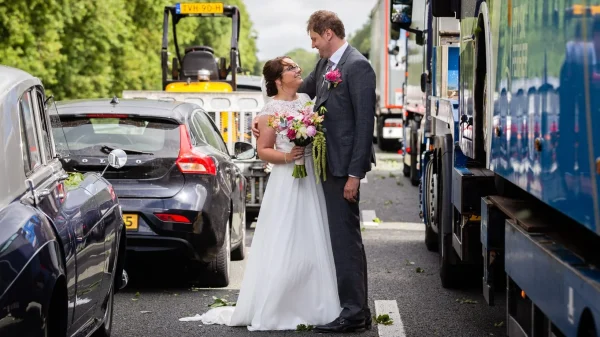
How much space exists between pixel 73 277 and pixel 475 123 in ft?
10.2

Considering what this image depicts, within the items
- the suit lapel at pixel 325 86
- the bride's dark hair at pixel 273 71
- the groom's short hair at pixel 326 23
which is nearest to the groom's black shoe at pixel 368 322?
the suit lapel at pixel 325 86

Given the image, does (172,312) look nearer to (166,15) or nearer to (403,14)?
(403,14)

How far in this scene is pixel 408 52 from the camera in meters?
23.2

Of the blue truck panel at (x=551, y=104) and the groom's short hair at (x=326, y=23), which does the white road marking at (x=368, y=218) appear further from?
the blue truck panel at (x=551, y=104)

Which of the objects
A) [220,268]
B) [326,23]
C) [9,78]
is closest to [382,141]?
[220,268]

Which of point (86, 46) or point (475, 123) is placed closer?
point (475, 123)

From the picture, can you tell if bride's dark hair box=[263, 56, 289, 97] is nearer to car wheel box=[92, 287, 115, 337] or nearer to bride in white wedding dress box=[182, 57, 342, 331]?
bride in white wedding dress box=[182, 57, 342, 331]

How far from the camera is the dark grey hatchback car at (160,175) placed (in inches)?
382

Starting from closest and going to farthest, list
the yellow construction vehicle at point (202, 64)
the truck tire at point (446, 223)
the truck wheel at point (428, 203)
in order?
the truck tire at point (446, 223) < the truck wheel at point (428, 203) < the yellow construction vehicle at point (202, 64)

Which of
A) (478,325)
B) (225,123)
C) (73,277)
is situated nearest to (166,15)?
(225,123)

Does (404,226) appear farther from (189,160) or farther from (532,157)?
(532,157)

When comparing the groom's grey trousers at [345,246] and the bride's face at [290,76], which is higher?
the bride's face at [290,76]

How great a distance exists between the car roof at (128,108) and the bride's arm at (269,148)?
5.53 feet

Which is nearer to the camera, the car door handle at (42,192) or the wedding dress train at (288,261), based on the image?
the car door handle at (42,192)
